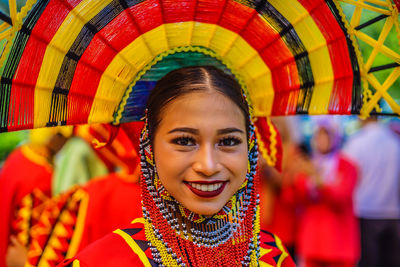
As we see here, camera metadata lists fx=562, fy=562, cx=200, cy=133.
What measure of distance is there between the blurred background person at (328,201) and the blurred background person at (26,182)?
112 inches

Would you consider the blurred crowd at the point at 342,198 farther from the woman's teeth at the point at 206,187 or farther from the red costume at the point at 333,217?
the woman's teeth at the point at 206,187

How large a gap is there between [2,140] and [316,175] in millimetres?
3213

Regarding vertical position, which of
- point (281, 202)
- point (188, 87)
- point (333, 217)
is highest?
point (188, 87)

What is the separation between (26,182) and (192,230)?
2036 millimetres

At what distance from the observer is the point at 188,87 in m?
1.96

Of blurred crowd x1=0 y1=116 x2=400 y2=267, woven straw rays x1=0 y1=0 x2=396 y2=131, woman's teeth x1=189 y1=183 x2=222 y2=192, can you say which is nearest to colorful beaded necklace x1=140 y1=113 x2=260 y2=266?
woman's teeth x1=189 y1=183 x2=222 y2=192

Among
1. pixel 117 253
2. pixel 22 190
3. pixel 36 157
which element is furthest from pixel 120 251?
pixel 36 157

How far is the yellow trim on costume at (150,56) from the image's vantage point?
2.06 meters

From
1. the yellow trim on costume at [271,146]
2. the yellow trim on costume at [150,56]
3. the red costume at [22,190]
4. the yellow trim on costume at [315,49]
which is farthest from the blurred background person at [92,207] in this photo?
the yellow trim on costume at [315,49]

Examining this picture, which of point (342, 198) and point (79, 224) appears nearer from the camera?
point (79, 224)

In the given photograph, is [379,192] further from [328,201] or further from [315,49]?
[315,49]

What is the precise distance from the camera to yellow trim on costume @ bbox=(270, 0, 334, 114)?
6.67ft

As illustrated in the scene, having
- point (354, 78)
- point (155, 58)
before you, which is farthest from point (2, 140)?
point (354, 78)

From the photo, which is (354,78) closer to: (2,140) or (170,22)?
(170,22)
